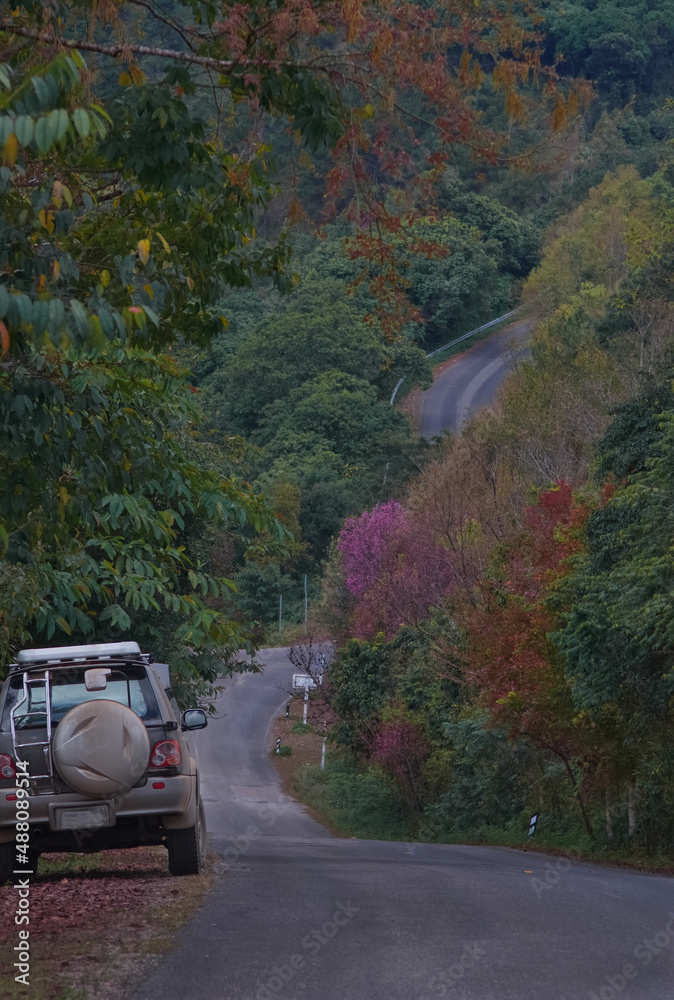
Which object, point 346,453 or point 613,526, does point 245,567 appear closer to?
point 346,453

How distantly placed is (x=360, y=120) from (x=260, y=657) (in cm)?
5325

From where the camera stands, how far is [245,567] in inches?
2489

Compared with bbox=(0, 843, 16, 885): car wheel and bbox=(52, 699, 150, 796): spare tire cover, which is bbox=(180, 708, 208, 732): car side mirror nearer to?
bbox=(0, 843, 16, 885): car wheel

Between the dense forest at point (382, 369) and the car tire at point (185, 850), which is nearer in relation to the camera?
the dense forest at point (382, 369)

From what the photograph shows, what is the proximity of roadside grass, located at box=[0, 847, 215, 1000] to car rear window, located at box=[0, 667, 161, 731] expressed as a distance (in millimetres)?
1350

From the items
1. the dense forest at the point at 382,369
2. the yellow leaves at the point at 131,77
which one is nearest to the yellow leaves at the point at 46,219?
the dense forest at the point at 382,369

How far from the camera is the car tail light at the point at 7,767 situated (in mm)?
8945

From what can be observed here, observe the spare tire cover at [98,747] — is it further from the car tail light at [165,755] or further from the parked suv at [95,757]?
the car tail light at [165,755]

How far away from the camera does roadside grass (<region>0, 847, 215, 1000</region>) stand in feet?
19.9

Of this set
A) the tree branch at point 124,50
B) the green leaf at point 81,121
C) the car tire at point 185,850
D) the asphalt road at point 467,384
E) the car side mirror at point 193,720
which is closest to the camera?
the green leaf at point 81,121

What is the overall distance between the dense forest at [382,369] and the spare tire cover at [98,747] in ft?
4.06

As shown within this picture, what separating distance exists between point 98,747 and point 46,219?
3621mm

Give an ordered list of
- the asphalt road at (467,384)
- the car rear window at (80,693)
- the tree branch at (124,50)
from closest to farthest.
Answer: the tree branch at (124,50), the car rear window at (80,693), the asphalt road at (467,384)

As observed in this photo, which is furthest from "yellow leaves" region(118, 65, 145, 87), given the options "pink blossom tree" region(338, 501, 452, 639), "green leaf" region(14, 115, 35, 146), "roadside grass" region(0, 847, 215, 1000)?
"pink blossom tree" region(338, 501, 452, 639)
